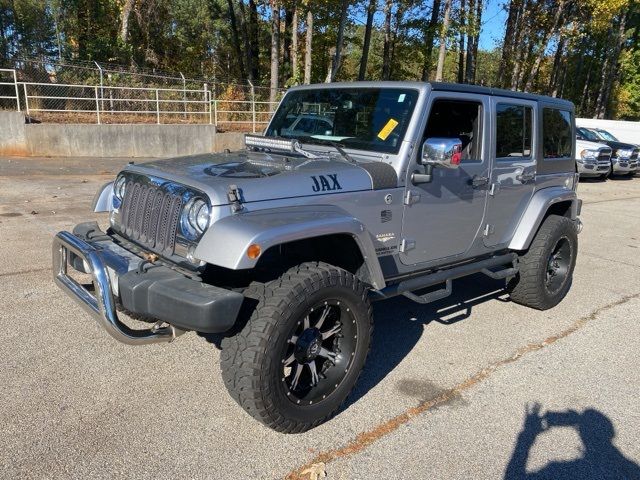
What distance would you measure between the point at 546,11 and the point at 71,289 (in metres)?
26.3

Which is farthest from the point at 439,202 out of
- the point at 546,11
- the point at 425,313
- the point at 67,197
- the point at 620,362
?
the point at 546,11

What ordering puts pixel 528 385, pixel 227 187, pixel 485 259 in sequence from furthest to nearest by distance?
pixel 485 259, pixel 528 385, pixel 227 187

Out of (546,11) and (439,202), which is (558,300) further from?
(546,11)

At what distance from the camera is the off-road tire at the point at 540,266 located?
473cm

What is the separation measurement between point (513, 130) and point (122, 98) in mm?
15213

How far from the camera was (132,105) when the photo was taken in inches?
663

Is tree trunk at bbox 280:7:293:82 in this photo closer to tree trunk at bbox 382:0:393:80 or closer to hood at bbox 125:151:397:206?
tree trunk at bbox 382:0:393:80

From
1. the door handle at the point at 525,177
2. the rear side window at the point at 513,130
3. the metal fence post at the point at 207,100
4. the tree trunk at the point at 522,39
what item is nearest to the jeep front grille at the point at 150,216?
the rear side window at the point at 513,130

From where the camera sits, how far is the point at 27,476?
8.05 ft

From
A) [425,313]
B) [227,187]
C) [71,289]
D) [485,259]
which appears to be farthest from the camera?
[425,313]

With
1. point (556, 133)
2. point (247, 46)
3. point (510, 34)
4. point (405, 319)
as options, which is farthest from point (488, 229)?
point (247, 46)

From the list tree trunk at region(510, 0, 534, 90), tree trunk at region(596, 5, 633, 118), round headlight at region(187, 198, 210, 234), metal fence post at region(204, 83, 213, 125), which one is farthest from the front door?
tree trunk at region(596, 5, 633, 118)

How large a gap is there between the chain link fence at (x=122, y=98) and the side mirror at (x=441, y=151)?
14227 millimetres

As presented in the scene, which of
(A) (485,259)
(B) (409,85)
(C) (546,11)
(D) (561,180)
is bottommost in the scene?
(A) (485,259)
